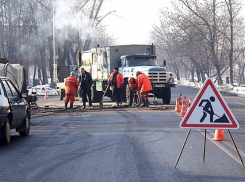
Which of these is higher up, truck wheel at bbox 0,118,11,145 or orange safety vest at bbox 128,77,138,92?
orange safety vest at bbox 128,77,138,92

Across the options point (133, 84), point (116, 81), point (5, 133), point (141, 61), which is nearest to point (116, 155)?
point (5, 133)

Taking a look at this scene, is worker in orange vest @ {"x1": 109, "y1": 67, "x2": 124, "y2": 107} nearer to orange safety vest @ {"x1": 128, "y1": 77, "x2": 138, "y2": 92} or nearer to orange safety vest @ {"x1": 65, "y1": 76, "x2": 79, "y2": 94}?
orange safety vest @ {"x1": 128, "y1": 77, "x2": 138, "y2": 92}

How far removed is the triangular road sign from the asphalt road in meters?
0.68

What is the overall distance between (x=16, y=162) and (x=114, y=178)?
7.81 feet

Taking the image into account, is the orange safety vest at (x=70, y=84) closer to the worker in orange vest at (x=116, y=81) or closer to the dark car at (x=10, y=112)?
the worker in orange vest at (x=116, y=81)

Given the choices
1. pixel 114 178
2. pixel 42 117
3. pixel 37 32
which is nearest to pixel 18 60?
pixel 37 32

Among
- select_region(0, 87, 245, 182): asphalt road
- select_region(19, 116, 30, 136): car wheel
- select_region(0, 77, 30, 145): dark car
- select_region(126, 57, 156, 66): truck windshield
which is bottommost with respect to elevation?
select_region(0, 87, 245, 182): asphalt road

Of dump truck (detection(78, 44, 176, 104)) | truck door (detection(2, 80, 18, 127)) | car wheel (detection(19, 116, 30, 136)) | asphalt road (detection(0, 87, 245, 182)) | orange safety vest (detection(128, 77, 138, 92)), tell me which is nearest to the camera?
asphalt road (detection(0, 87, 245, 182))

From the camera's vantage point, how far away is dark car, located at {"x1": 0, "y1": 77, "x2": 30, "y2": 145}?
11.8 meters

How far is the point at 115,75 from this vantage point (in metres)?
25.5

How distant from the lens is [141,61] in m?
28.4

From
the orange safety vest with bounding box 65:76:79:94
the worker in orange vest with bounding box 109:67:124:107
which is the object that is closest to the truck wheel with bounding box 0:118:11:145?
the orange safety vest with bounding box 65:76:79:94

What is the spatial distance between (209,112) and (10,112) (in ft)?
16.3

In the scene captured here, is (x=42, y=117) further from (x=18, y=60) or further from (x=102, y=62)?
(x=18, y=60)
